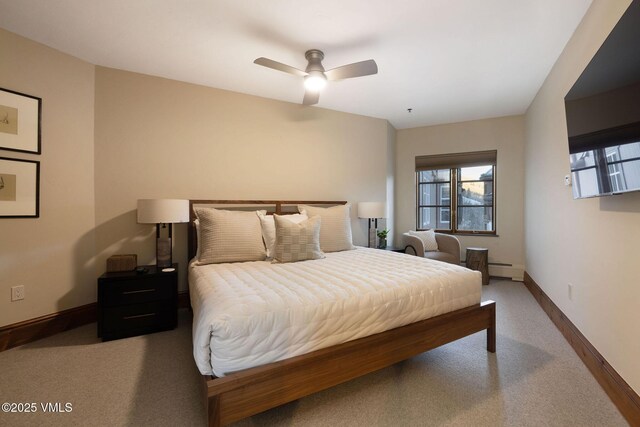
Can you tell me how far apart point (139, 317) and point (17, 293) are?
1.03 m

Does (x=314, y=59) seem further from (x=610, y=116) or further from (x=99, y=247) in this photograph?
(x=99, y=247)

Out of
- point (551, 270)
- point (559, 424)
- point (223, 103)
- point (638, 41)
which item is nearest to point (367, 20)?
point (638, 41)

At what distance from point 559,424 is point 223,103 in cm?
412

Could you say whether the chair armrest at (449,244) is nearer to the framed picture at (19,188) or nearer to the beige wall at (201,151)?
the beige wall at (201,151)

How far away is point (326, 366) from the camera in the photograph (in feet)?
5.22

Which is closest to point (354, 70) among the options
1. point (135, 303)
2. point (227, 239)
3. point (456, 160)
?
point (227, 239)

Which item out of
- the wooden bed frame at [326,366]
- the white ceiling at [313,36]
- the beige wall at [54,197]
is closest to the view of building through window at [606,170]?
the wooden bed frame at [326,366]

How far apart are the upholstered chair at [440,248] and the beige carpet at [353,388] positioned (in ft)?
5.75

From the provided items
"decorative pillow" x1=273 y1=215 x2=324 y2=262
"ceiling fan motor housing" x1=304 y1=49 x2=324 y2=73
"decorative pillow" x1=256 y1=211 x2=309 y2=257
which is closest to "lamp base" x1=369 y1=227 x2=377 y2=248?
"decorative pillow" x1=256 y1=211 x2=309 y2=257

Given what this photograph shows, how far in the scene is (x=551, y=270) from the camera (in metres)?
3.08

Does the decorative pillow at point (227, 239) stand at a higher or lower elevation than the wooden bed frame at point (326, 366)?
higher

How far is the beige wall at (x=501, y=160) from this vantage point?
181 inches

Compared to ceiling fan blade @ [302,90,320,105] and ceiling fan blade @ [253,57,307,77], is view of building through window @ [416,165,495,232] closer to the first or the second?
ceiling fan blade @ [302,90,320,105]

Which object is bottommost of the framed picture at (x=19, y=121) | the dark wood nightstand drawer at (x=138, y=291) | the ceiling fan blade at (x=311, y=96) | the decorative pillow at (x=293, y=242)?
the dark wood nightstand drawer at (x=138, y=291)
